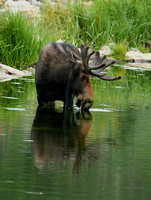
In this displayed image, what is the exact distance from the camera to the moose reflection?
5539 mm

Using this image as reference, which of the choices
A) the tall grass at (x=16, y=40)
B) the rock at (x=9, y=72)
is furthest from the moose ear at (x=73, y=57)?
the tall grass at (x=16, y=40)

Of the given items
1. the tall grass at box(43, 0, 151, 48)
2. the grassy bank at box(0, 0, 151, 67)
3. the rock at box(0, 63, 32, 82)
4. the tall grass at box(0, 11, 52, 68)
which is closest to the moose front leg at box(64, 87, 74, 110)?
the rock at box(0, 63, 32, 82)

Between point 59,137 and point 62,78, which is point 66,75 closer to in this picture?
point 62,78

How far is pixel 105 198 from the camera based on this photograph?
432 centimetres

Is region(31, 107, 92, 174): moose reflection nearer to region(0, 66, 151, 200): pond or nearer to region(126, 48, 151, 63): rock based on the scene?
region(0, 66, 151, 200): pond

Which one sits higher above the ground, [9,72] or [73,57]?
[73,57]

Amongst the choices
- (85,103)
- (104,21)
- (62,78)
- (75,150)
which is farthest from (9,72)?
(104,21)

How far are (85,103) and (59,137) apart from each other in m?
2.36

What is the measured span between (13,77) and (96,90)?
97.0 inches

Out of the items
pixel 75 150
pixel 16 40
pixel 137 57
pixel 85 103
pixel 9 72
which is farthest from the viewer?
pixel 137 57

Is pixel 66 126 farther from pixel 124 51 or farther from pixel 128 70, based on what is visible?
pixel 124 51

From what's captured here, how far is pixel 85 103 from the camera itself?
9.16 m

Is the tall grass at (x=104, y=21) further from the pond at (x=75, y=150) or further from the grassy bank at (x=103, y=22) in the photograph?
the pond at (x=75, y=150)

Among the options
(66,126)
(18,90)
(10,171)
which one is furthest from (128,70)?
(10,171)
